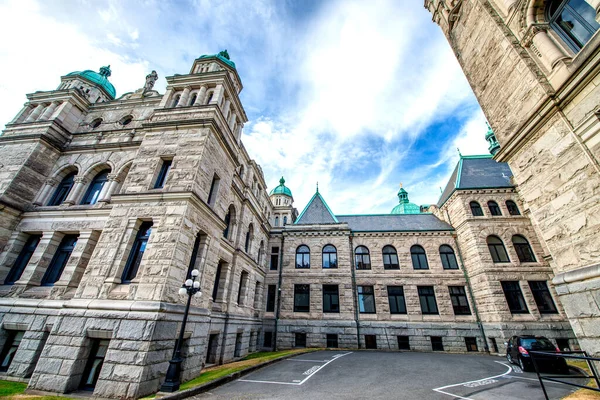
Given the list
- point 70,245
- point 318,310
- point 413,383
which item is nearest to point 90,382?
point 70,245

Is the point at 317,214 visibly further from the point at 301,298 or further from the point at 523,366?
the point at 523,366

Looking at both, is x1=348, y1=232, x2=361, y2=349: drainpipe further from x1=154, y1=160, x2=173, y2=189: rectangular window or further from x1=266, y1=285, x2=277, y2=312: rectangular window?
x1=154, y1=160, x2=173, y2=189: rectangular window

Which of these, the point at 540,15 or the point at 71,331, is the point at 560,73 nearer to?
the point at 540,15

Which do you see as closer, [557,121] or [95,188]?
[557,121]

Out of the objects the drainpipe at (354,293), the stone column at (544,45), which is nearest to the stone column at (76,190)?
the drainpipe at (354,293)

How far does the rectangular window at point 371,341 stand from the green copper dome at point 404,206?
18.7 m

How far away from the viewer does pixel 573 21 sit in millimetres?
6398

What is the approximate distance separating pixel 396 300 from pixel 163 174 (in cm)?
1895

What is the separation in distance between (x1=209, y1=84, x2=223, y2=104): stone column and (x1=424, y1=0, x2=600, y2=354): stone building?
1187 centimetres

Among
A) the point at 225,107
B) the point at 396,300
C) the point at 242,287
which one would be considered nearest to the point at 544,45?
the point at 225,107

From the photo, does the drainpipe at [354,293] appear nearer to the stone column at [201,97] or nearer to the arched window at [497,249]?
the arched window at [497,249]

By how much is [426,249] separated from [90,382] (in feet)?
73.2

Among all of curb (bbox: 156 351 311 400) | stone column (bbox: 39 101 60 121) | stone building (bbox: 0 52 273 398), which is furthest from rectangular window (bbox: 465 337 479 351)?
stone column (bbox: 39 101 60 121)

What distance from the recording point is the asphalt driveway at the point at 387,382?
23.9 feet
